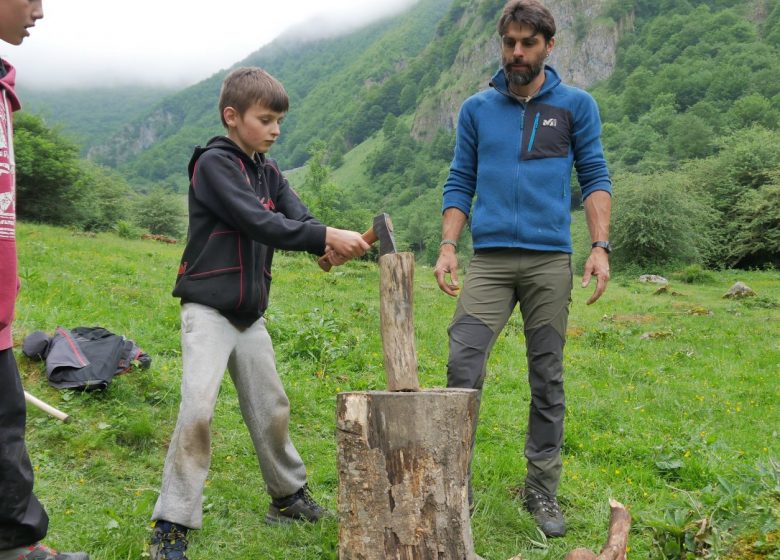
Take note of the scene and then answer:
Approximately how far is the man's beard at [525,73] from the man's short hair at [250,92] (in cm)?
143

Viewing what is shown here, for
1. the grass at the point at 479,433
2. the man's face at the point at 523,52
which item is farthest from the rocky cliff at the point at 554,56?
the man's face at the point at 523,52

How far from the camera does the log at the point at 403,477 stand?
9.14 feet

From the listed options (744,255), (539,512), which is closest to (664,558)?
(539,512)

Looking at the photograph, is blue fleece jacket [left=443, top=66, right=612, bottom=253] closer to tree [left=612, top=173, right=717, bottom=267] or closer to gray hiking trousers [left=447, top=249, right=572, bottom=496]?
gray hiking trousers [left=447, top=249, right=572, bottom=496]

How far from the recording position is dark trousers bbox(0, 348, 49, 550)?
2.49 metres

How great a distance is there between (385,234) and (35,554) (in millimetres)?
2178

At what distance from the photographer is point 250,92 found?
3.25 metres

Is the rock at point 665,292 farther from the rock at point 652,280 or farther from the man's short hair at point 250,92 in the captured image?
the man's short hair at point 250,92

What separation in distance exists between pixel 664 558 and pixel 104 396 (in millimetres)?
4209

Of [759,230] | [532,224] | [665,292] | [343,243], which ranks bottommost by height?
[759,230]

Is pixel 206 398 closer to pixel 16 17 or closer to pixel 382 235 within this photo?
pixel 382 235

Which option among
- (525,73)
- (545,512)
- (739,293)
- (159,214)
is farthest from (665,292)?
(159,214)

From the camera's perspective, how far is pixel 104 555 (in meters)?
3.16

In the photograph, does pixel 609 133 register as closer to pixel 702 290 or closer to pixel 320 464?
pixel 702 290
